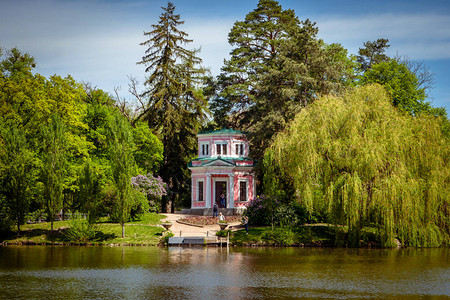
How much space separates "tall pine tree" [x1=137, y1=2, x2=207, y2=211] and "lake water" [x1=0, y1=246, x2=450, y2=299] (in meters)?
23.9

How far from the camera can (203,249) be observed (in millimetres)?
30719

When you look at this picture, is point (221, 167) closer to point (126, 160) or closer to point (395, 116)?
point (126, 160)

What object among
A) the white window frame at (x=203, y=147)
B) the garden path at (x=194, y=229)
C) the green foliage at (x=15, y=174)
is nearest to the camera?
the green foliage at (x=15, y=174)

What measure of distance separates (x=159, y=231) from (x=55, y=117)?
11.3 m

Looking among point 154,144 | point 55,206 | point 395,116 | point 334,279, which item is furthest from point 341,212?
point 154,144

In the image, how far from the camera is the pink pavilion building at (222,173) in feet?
159

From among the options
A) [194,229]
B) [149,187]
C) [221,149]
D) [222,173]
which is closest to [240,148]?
[221,149]

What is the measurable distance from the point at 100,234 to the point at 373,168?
19.3 m

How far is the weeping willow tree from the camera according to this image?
94.4ft

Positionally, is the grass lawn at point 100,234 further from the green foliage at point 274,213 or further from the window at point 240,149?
the window at point 240,149

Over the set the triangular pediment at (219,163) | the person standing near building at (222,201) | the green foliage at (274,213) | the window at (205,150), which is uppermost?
the window at (205,150)

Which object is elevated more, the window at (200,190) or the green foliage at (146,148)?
the green foliage at (146,148)

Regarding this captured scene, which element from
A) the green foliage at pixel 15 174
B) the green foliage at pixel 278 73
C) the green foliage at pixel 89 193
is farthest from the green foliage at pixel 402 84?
the green foliage at pixel 15 174

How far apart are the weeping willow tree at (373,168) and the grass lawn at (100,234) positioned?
432 inches
